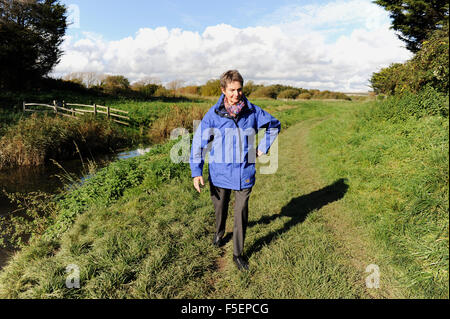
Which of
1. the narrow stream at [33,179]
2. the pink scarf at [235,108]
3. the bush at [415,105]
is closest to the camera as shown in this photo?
the pink scarf at [235,108]

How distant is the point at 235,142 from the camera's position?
114 inches

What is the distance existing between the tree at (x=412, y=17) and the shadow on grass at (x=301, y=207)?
14.6 m

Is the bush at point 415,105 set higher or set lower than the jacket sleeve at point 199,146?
higher

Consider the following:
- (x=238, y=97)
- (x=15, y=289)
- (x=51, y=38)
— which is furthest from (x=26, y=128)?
(x=51, y=38)

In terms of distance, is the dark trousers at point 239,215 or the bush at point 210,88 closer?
the dark trousers at point 239,215

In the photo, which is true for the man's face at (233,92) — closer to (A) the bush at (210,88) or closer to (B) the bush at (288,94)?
(A) the bush at (210,88)

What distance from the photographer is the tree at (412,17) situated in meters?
14.8

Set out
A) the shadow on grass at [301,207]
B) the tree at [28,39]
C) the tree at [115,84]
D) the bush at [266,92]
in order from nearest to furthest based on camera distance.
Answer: the shadow on grass at [301,207], the tree at [28,39], the tree at [115,84], the bush at [266,92]

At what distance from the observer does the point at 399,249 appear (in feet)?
10.6

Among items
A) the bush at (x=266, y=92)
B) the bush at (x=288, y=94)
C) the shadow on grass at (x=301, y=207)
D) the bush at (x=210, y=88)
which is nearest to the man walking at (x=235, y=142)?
the shadow on grass at (x=301, y=207)

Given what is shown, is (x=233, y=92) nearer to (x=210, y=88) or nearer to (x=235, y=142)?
(x=235, y=142)

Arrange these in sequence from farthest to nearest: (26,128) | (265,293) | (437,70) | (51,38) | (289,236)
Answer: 1. (51,38)
2. (26,128)
3. (437,70)
4. (289,236)
5. (265,293)

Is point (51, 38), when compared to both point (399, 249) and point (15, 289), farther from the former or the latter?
point (399, 249)

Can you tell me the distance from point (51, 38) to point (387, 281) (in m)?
38.7
